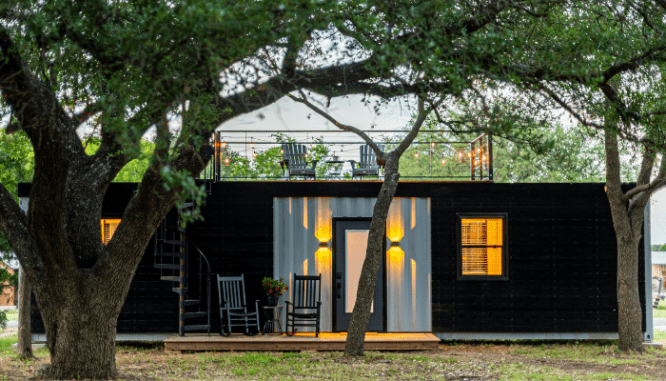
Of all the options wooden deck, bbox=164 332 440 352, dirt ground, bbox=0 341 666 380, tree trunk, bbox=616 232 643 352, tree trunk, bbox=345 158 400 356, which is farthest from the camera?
wooden deck, bbox=164 332 440 352

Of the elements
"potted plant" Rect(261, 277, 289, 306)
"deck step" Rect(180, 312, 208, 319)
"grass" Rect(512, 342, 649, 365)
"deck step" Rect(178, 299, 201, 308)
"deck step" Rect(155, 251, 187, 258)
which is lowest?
"grass" Rect(512, 342, 649, 365)

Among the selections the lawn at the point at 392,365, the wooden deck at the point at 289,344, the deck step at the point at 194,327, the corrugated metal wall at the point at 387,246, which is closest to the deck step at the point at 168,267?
the deck step at the point at 194,327

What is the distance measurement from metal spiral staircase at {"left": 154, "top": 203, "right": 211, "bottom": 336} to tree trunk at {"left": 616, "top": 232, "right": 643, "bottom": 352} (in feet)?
18.3

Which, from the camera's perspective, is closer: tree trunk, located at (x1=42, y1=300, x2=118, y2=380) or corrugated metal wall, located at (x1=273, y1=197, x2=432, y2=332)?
tree trunk, located at (x1=42, y1=300, x2=118, y2=380)

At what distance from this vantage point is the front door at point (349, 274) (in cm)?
974

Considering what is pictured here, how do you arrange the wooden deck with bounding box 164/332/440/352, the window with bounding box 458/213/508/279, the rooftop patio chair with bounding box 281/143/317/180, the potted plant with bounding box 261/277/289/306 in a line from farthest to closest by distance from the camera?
the rooftop patio chair with bounding box 281/143/317/180 → the window with bounding box 458/213/508/279 → the potted plant with bounding box 261/277/289/306 → the wooden deck with bounding box 164/332/440/352

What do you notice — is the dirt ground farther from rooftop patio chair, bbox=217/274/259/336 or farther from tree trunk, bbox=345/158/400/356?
rooftop patio chair, bbox=217/274/259/336

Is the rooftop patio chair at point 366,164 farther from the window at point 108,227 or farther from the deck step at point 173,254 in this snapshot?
the window at point 108,227

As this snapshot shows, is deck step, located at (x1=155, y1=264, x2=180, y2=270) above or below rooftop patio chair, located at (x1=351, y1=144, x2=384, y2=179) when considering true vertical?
below

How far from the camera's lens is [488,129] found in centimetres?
575

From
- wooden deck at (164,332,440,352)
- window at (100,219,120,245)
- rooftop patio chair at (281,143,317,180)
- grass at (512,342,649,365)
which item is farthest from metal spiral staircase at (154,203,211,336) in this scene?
grass at (512,342,649,365)

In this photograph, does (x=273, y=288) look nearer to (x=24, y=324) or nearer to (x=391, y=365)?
(x=391, y=365)

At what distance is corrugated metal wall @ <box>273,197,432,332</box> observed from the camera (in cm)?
977

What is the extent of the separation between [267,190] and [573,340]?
507cm
